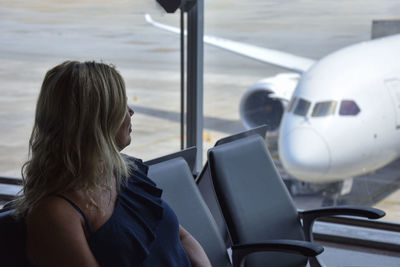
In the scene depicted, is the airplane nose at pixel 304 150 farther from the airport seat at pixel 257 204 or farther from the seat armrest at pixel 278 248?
the seat armrest at pixel 278 248

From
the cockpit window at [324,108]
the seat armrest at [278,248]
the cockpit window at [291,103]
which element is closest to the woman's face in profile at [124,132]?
the seat armrest at [278,248]

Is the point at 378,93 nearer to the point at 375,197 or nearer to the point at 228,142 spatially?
the point at 375,197

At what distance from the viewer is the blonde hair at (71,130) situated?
1.03 metres

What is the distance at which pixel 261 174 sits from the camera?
1.93 metres

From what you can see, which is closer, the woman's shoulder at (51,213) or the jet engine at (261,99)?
the woman's shoulder at (51,213)

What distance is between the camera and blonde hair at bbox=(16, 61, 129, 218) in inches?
40.6

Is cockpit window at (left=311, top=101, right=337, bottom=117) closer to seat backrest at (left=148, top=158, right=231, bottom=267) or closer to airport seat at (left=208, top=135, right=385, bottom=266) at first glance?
airport seat at (left=208, top=135, right=385, bottom=266)

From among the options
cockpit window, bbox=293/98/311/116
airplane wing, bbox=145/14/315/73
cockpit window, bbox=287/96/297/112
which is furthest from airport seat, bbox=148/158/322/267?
airplane wing, bbox=145/14/315/73

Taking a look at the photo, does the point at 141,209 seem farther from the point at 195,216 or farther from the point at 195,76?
the point at 195,76

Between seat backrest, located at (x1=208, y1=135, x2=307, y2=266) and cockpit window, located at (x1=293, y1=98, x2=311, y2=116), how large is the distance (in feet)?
16.3

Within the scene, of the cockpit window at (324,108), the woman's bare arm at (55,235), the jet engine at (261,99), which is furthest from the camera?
the jet engine at (261,99)

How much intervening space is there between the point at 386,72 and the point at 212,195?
16.7 ft

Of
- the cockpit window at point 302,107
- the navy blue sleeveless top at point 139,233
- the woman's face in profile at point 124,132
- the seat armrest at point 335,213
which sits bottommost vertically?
the cockpit window at point 302,107

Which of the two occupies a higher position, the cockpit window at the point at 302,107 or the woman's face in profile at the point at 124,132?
the woman's face in profile at the point at 124,132
